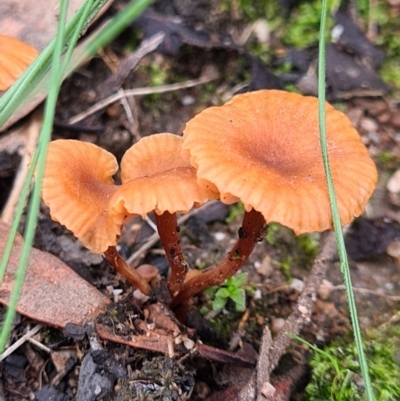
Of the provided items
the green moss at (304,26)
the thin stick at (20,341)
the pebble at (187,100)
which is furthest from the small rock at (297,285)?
the green moss at (304,26)

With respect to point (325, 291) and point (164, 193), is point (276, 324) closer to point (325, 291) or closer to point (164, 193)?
point (325, 291)

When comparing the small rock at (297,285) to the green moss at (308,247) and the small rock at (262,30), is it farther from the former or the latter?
the small rock at (262,30)

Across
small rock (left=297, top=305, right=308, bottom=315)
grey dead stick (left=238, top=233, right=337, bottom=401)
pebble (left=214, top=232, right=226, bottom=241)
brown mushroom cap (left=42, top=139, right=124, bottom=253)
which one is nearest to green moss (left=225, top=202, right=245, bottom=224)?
pebble (left=214, top=232, right=226, bottom=241)

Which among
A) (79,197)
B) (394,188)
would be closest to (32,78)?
(79,197)

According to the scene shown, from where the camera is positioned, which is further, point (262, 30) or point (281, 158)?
point (262, 30)

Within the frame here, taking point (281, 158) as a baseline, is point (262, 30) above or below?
below

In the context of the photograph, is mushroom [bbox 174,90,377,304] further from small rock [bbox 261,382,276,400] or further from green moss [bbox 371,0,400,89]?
green moss [bbox 371,0,400,89]

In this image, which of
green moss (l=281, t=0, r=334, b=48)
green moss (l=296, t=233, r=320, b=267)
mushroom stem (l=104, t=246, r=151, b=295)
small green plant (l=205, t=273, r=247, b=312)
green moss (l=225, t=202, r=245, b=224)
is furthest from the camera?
green moss (l=281, t=0, r=334, b=48)
